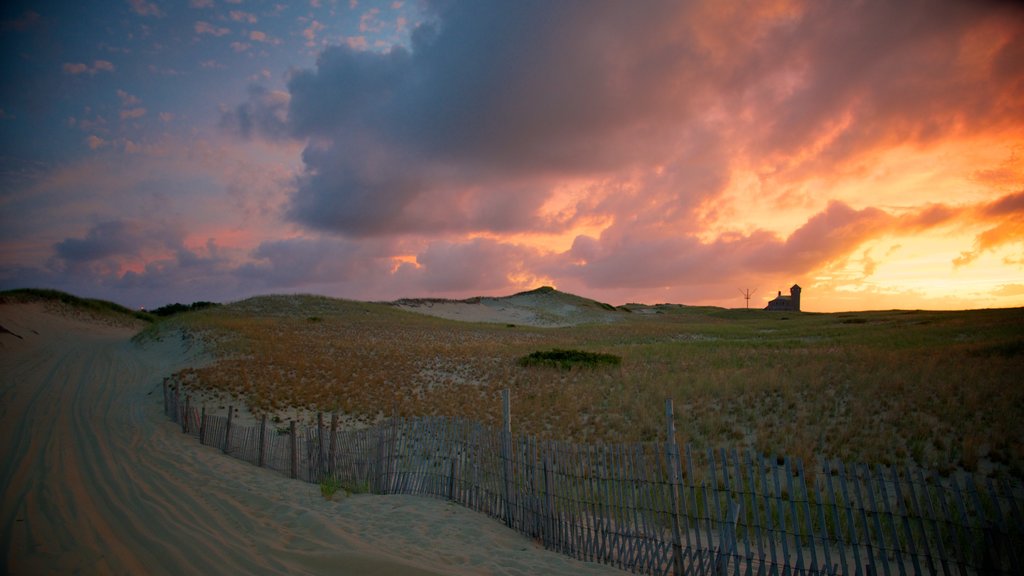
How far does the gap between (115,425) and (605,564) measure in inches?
677

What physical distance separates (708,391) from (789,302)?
117984mm

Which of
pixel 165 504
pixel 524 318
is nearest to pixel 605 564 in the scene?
pixel 165 504

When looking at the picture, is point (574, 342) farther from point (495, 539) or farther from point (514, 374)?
point (495, 539)

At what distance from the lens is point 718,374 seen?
19.8m

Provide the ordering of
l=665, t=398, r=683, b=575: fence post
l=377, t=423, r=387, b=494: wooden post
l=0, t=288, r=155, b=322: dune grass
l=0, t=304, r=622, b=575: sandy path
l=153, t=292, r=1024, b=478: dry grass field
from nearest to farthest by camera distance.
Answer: l=0, t=304, r=622, b=575: sandy path < l=665, t=398, r=683, b=575: fence post < l=153, t=292, r=1024, b=478: dry grass field < l=377, t=423, r=387, b=494: wooden post < l=0, t=288, r=155, b=322: dune grass

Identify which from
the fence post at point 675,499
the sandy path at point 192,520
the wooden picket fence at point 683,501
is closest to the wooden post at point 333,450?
the wooden picket fence at point 683,501

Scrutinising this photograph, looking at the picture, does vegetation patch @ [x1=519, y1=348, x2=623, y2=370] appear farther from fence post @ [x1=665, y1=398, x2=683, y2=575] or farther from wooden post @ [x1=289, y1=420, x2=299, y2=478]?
fence post @ [x1=665, y1=398, x2=683, y2=575]

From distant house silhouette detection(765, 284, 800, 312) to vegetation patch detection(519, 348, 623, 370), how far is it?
108m

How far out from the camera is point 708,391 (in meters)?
17.1

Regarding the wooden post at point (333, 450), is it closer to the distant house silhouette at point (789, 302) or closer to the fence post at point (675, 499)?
the fence post at point (675, 499)

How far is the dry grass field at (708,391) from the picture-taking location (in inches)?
449

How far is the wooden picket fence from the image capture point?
524cm

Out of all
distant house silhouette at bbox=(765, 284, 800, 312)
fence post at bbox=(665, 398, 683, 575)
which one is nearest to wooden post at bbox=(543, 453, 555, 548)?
fence post at bbox=(665, 398, 683, 575)

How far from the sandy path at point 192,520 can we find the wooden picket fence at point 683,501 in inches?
23.3
